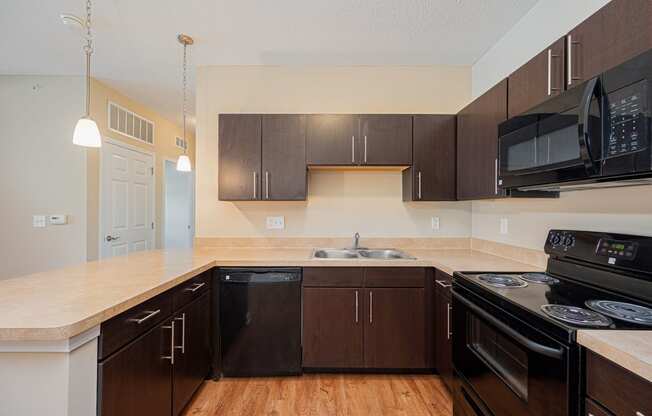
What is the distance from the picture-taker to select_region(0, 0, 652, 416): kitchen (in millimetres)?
995

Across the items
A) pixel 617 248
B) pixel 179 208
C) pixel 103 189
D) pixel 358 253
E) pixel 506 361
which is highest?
pixel 103 189

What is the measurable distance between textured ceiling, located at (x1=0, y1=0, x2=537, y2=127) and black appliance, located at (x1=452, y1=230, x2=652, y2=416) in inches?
64.6

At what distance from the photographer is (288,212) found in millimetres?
2885

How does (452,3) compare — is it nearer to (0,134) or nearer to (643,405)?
(643,405)

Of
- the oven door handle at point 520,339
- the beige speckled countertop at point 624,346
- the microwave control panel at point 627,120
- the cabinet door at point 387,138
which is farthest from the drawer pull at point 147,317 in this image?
the microwave control panel at point 627,120

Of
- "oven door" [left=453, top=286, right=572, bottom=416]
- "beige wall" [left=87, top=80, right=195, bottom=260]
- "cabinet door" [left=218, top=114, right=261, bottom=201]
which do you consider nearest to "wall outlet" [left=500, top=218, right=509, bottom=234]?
"oven door" [left=453, top=286, right=572, bottom=416]

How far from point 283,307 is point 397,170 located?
156cm

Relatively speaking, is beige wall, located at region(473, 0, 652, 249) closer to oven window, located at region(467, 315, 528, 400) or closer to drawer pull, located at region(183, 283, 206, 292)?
oven window, located at region(467, 315, 528, 400)

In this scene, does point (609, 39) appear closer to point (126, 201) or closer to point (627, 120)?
point (627, 120)

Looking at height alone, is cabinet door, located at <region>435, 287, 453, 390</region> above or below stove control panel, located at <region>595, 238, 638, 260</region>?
below

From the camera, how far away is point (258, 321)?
88.5 inches

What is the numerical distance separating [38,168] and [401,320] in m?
3.82

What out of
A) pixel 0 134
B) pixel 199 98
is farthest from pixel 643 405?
pixel 0 134

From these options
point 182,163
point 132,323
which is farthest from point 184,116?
point 132,323
